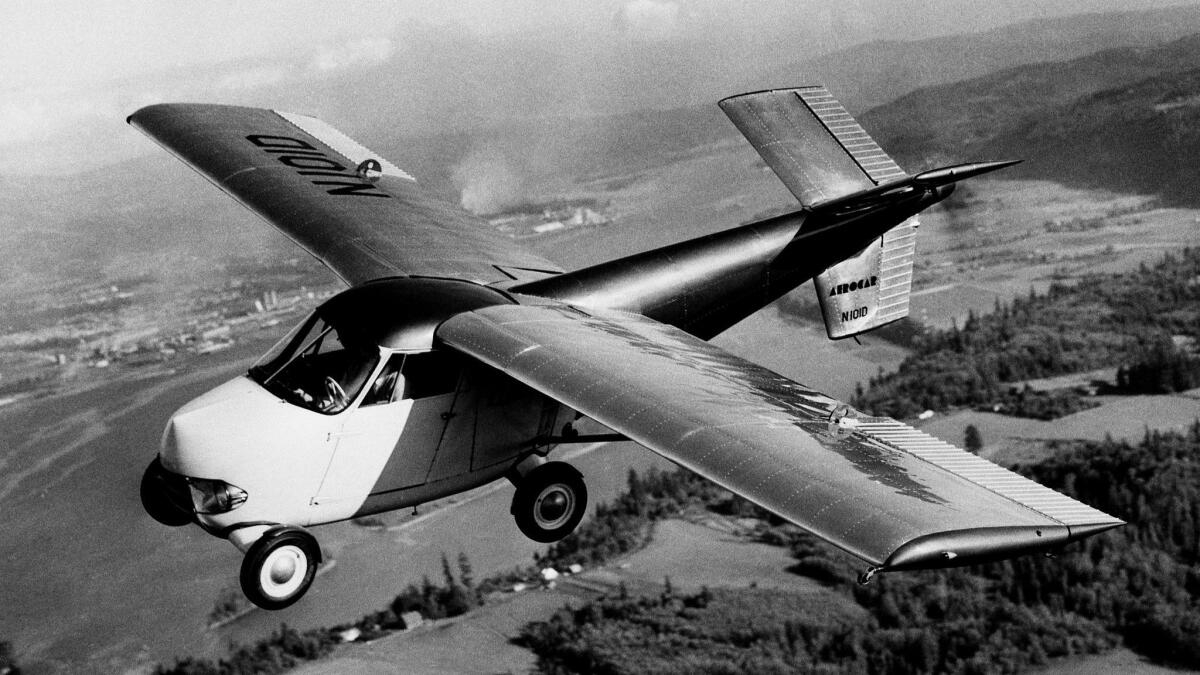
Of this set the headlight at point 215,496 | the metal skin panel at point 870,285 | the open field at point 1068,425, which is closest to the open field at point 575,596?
the open field at point 1068,425

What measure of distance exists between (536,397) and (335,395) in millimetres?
3237

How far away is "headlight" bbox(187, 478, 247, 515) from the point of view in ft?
47.1

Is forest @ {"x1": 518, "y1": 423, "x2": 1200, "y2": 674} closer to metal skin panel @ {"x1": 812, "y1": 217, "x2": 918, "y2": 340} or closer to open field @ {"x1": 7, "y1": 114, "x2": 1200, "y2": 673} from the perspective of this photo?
open field @ {"x1": 7, "y1": 114, "x2": 1200, "y2": 673}

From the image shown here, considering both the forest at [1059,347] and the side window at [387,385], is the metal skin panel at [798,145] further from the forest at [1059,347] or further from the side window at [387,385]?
the forest at [1059,347]

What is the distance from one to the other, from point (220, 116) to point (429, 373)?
45.7 feet

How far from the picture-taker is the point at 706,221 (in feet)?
646

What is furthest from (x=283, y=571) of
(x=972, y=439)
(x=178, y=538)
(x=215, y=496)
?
(x=972, y=439)

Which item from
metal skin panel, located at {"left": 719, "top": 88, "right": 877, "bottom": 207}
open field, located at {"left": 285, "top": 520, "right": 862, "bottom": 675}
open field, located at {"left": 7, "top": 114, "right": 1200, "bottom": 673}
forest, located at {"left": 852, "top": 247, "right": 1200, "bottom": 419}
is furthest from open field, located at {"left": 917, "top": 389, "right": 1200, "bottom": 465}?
metal skin panel, located at {"left": 719, "top": 88, "right": 877, "bottom": 207}

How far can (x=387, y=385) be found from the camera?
15055 millimetres

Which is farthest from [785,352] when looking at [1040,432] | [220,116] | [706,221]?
[220,116]

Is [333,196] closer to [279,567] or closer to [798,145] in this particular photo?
[279,567]

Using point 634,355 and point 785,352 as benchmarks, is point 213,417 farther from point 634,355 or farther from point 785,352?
point 785,352

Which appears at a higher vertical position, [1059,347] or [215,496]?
[1059,347]

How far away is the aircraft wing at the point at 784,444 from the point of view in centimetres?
1043
